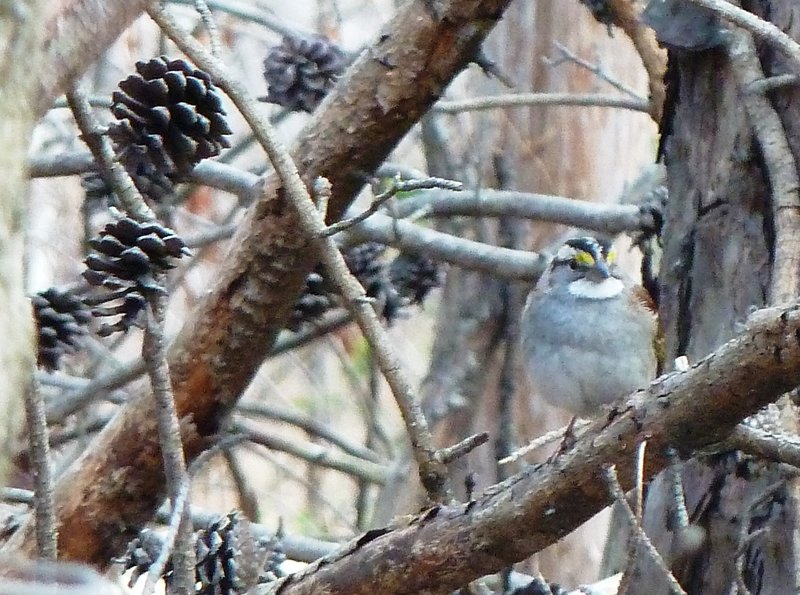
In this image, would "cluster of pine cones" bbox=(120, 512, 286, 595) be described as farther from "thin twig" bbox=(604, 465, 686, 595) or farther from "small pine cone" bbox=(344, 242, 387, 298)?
"small pine cone" bbox=(344, 242, 387, 298)

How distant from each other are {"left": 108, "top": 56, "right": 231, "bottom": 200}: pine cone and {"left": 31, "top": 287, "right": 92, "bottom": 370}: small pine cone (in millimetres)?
447

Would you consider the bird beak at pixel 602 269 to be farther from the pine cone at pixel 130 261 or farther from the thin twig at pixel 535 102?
the pine cone at pixel 130 261

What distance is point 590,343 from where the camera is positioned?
267 cm

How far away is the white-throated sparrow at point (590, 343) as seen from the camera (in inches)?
104

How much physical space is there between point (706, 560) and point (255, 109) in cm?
120

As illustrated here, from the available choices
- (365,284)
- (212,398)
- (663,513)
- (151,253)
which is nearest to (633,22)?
(365,284)

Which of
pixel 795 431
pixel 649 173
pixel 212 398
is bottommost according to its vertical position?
pixel 795 431

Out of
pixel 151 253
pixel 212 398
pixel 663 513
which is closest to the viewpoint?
pixel 151 253

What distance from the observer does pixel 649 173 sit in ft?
13.1

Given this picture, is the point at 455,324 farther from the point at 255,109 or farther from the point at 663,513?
the point at 255,109

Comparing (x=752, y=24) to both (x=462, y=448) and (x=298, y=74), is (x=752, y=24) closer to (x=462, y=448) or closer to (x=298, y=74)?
(x=462, y=448)

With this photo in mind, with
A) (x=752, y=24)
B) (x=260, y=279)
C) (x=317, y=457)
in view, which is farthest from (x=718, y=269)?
(x=317, y=457)

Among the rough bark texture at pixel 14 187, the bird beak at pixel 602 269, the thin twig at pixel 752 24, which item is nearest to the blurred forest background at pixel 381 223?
the rough bark texture at pixel 14 187

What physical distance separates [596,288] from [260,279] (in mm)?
949
